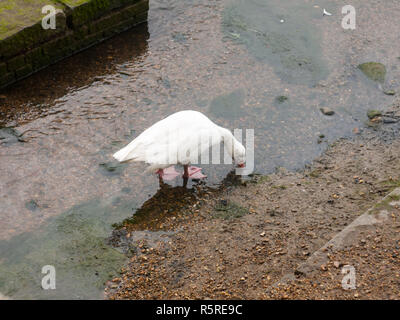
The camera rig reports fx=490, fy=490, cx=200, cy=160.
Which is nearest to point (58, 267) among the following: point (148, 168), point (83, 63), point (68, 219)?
point (68, 219)

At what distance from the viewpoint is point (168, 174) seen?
6.48m

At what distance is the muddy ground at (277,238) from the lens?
4.55 metres

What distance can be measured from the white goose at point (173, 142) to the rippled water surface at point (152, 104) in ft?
1.71

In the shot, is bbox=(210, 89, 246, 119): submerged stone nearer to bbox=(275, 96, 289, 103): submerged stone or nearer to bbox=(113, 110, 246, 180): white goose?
bbox=(275, 96, 289, 103): submerged stone

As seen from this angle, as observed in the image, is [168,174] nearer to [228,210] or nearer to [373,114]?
[228,210]

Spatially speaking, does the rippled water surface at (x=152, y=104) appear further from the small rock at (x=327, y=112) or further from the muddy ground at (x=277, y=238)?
the muddy ground at (x=277, y=238)

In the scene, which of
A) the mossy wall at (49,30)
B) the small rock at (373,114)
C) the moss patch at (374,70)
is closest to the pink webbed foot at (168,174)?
the mossy wall at (49,30)

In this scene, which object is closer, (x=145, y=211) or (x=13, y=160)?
(x=145, y=211)

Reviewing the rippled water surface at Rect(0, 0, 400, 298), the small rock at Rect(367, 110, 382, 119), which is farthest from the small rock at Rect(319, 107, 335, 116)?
the small rock at Rect(367, 110, 382, 119)

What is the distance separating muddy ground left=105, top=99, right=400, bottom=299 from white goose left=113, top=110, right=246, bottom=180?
568 mm

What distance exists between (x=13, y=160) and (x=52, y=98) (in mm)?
1418

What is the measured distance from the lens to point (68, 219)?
5719 millimetres

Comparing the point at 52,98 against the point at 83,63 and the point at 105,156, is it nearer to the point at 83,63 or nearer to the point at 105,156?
the point at 83,63

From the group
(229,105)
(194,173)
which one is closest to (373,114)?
(229,105)
